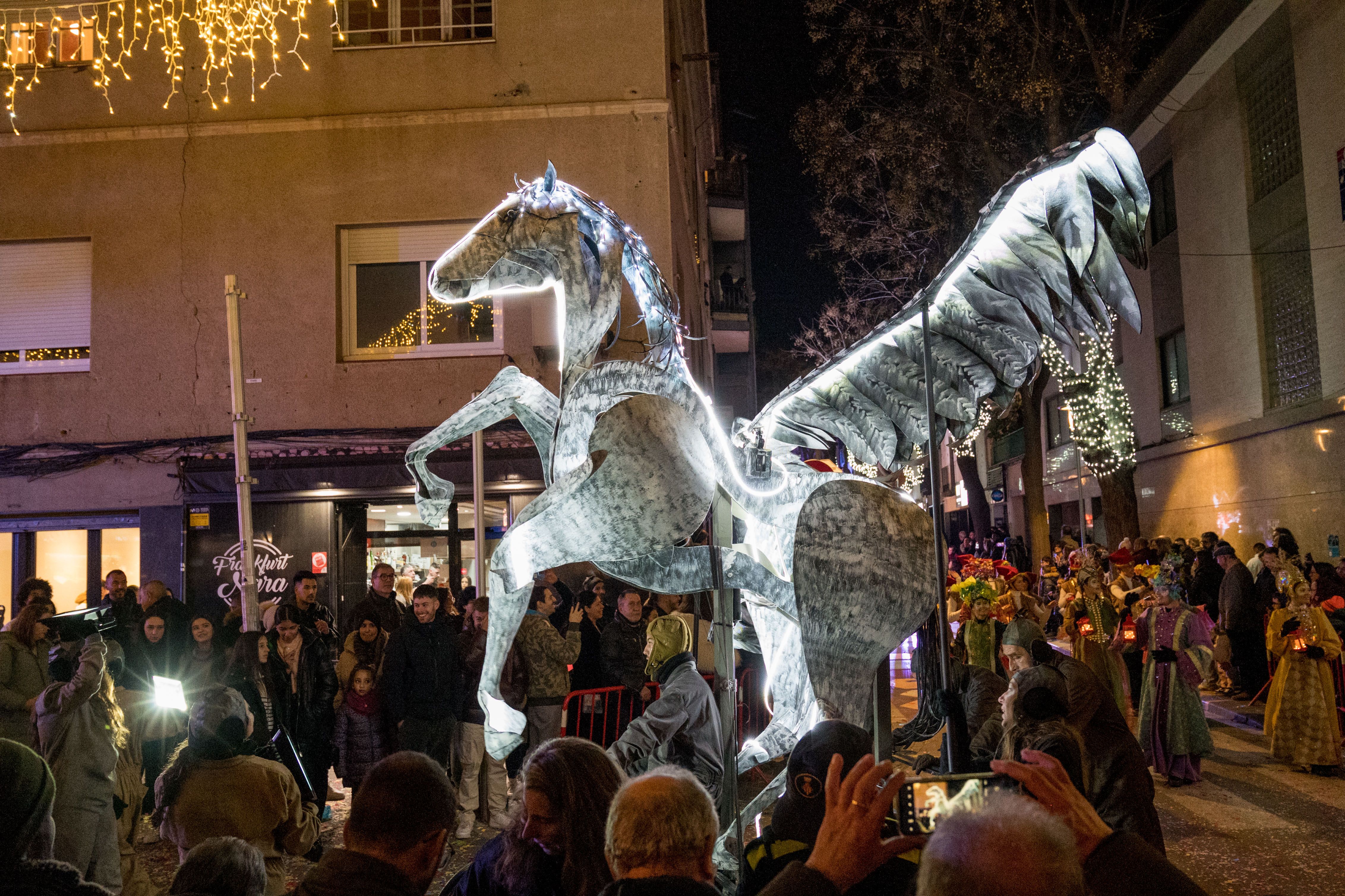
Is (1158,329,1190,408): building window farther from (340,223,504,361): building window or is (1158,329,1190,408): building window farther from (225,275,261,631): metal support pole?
(225,275,261,631): metal support pole

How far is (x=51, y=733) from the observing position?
551 cm

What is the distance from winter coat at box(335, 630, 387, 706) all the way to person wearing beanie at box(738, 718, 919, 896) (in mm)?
5414

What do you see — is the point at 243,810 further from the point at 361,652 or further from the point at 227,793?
the point at 361,652

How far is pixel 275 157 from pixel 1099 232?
12.0 meters

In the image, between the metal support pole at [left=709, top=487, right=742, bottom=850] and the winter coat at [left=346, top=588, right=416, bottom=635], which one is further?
the winter coat at [left=346, top=588, right=416, bottom=635]

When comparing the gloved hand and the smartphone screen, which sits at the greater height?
the smartphone screen

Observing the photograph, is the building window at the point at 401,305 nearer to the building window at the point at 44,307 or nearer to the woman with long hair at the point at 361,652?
the building window at the point at 44,307

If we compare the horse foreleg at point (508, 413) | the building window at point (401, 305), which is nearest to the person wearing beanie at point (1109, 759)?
the horse foreleg at point (508, 413)

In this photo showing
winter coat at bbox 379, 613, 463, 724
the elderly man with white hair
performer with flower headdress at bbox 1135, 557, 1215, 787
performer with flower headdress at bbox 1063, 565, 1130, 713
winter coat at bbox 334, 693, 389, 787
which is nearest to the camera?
the elderly man with white hair

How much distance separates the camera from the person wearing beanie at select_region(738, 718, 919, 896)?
247cm

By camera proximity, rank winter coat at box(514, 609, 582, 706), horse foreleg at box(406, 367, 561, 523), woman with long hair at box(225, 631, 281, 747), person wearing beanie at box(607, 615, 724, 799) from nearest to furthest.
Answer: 1. horse foreleg at box(406, 367, 561, 523)
2. person wearing beanie at box(607, 615, 724, 799)
3. woman with long hair at box(225, 631, 281, 747)
4. winter coat at box(514, 609, 582, 706)

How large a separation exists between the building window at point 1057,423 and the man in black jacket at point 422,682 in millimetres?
24640

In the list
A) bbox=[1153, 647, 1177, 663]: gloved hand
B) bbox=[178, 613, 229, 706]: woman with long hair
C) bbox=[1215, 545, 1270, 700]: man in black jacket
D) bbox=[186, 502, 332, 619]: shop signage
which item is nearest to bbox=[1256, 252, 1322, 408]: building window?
bbox=[1215, 545, 1270, 700]: man in black jacket

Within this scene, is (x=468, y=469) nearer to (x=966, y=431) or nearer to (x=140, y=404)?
(x=140, y=404)
